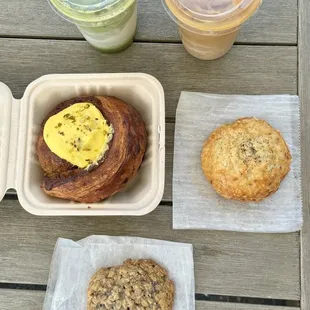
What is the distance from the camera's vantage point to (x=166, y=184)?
931 mm

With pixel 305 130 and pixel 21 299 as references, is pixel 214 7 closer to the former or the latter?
pixel 305 130

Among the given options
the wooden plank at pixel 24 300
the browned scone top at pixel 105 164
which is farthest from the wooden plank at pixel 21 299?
the browned scone top at pixel 105 164

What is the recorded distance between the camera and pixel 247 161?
84 cm

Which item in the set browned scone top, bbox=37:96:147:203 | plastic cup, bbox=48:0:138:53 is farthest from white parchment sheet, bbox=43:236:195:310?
plastic cup, bbox=48:0:138:53

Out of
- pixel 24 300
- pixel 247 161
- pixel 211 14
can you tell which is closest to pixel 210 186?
pixel 247 161

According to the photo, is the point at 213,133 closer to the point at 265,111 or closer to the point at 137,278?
the point at 265,111

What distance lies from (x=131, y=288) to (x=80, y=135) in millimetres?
307

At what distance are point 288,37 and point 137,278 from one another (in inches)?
23.6

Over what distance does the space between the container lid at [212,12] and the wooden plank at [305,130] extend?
9.5 inches

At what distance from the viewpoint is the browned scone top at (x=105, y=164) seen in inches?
31.6

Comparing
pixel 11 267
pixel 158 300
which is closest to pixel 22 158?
pixel 11 267

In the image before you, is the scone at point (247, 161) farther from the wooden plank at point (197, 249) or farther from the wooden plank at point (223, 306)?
the wooden plank at point (223, 306)

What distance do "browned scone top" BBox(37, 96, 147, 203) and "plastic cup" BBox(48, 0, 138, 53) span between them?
12cm

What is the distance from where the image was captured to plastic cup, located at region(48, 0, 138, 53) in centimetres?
75
